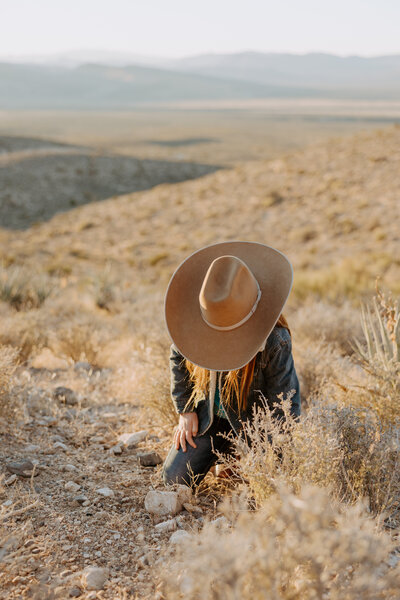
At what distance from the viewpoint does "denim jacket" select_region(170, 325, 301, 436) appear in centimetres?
277

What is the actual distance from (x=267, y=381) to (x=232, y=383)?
0.18 m

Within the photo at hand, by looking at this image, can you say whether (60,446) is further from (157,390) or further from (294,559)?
(294,559)

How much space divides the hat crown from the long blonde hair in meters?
0.30

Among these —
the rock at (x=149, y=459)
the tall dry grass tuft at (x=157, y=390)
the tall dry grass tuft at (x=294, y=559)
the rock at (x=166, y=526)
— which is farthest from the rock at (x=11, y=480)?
the tall dry grass tuft at (x=294, y=559)

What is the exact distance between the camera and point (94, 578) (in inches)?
86.7

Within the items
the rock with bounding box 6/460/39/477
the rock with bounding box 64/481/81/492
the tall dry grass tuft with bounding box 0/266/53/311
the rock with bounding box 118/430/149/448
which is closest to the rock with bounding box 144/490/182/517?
the rock with bounding box 64/481/81/492

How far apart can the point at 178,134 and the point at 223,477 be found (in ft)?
264

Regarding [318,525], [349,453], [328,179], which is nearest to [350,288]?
[349,453]

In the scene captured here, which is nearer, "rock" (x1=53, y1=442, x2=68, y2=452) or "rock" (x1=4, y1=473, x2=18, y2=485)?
"rock" (x1=4, y1=473, x2=18, y2=485)

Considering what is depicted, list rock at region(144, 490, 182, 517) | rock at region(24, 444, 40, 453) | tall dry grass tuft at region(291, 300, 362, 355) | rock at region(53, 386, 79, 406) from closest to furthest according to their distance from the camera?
rock at region(144, 490, 182, 517), rock at region(24, 444, 40, 453), rock at region(53, 386, 79, 406), tall dry grass tuft at region(291, 300, 362, 355)

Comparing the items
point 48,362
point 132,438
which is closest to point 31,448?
point 132,438

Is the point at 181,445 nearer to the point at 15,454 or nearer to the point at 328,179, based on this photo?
the point at 15,454

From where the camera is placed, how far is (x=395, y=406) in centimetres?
326

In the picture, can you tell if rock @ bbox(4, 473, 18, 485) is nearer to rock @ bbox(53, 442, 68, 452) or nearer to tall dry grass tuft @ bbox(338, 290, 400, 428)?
rock @ bbox(53, 442, 68, 452)
